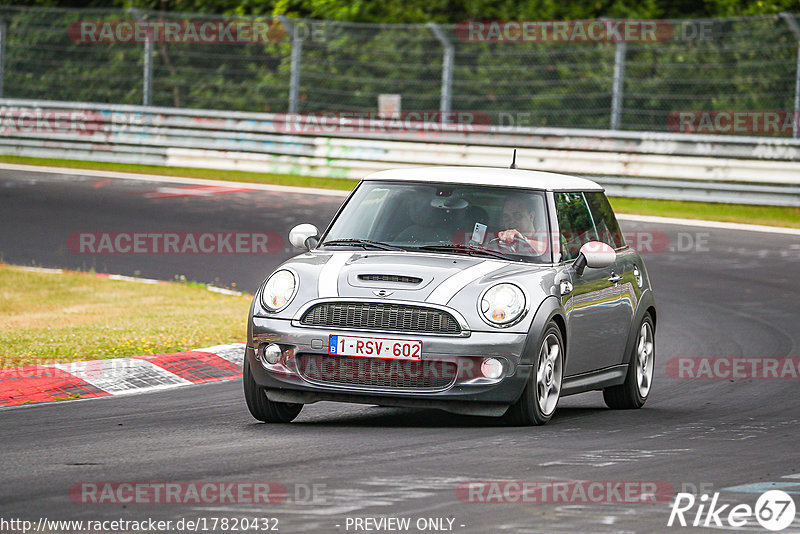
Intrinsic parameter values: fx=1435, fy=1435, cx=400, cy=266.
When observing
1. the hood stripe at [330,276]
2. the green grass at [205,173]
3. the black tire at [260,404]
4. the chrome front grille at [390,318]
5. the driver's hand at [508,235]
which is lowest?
the black tire at [260,404]

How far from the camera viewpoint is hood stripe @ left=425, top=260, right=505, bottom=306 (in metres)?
7.86

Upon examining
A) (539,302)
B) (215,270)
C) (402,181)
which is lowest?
(215,270)

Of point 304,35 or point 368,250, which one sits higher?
point 304,35

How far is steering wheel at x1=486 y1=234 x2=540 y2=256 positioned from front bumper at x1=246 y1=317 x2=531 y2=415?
0.95 metres

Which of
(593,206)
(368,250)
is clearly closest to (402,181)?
(368,250)

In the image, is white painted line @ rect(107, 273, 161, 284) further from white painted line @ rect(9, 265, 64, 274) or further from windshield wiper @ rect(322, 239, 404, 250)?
windshield wiper @ rect(322, 239, 404, 250)

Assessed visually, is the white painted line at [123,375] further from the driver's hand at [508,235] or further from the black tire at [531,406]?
the black tire at [531,406]

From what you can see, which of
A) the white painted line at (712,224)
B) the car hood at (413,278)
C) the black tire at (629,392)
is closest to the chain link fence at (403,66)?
the white painted line at (712,224)

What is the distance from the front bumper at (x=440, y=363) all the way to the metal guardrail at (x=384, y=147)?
14.2 meters

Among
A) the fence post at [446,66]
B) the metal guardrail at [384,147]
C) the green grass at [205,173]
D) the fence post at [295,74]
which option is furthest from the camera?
the fence post at [295,74]

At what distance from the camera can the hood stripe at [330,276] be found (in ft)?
26.3

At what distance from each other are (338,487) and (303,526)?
0.75 metres

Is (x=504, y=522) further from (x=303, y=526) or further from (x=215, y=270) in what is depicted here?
(x=215, y=270)

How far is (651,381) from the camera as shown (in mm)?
10102
